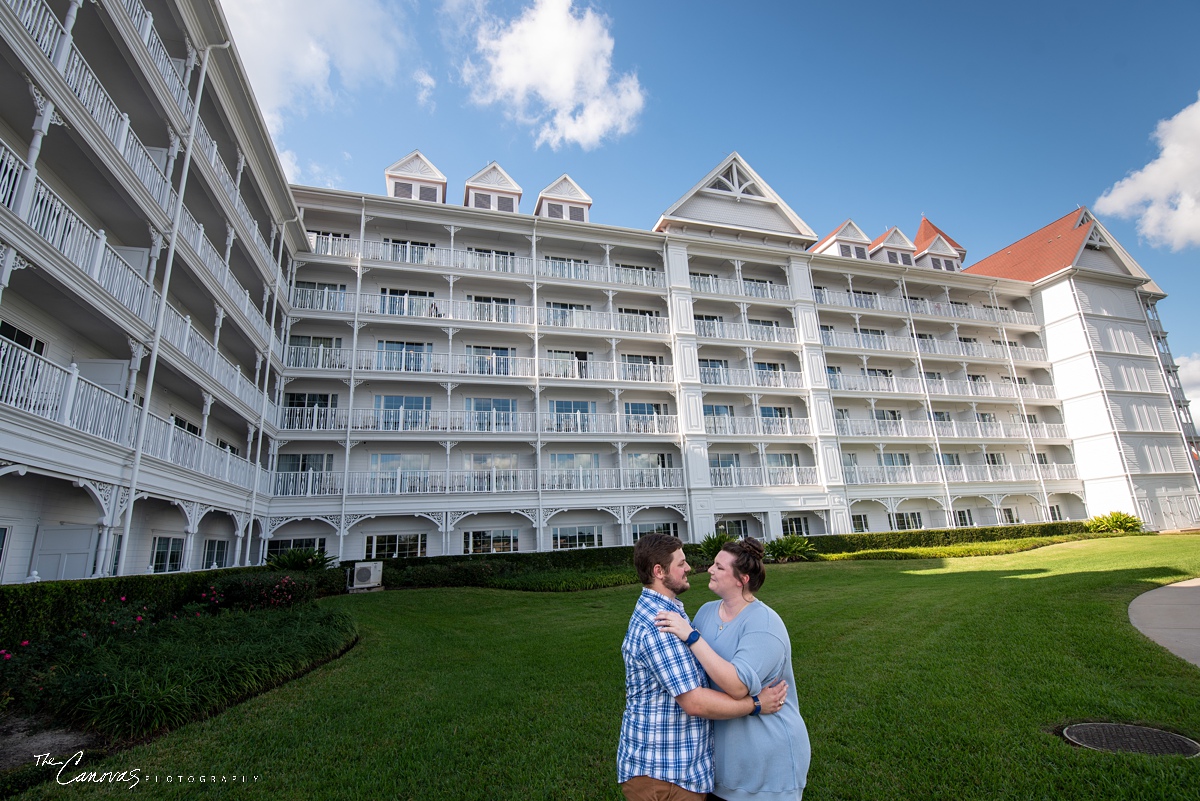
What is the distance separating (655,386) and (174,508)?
61.8 feet

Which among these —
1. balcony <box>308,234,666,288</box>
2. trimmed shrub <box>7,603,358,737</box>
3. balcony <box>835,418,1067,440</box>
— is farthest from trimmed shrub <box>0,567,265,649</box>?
balcony <box>835,418,1067,440</box>

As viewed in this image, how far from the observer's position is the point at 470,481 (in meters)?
24.0

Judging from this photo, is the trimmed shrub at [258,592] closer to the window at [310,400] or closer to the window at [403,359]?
the window at [310,400]

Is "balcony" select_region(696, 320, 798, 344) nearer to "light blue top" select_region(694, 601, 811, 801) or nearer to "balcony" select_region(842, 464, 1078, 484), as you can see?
A: "balcony" select_region(842, 464, 1078, 484)

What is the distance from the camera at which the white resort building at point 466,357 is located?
12070 millimetres

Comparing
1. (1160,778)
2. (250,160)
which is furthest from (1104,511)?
(250,160)

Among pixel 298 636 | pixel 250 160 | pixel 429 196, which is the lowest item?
pixel 298 636

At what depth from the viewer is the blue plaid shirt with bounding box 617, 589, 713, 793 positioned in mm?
2764

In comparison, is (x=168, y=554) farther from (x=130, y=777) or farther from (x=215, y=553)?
(x=130, y=777)

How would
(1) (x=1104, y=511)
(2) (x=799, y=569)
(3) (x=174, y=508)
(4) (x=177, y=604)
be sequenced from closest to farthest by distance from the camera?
(4) (x=177, y=604), (3) (x=174, y=508), (2) (x=799, y=569), (1) (x=1104, y=511)

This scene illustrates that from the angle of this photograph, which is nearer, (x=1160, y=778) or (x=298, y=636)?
(x=1160, y=778)

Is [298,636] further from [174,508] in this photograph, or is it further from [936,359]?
Result: [936,359]

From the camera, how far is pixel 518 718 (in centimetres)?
670

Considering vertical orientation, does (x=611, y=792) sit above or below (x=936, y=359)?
below
